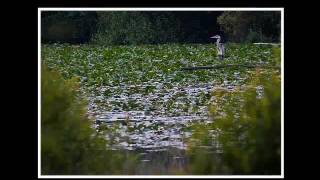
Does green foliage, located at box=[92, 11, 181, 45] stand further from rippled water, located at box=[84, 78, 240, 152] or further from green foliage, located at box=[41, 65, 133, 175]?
green foliage, located at box=[41, 65, 133, 175]

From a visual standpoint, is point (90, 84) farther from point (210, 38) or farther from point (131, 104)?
point (210, 38)

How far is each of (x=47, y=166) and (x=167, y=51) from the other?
4.26 meters

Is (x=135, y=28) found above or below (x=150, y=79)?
above

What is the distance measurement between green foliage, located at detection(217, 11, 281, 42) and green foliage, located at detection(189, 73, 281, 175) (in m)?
0.58

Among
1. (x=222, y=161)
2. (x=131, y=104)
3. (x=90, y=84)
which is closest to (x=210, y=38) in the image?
(x=131, y=104)

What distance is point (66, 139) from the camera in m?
7.10

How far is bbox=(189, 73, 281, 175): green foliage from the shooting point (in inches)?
267

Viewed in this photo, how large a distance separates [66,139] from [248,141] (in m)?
1.42

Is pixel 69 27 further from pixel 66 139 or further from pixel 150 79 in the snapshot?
pixel 150 79

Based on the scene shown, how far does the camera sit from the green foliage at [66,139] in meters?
6.95

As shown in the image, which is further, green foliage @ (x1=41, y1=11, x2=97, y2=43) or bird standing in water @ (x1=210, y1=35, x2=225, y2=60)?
bird standing in water @ (x1=210, y1=35, x2=225, y2=60)

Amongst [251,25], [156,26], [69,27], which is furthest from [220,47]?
[69,27]

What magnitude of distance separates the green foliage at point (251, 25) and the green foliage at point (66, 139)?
4.94ft

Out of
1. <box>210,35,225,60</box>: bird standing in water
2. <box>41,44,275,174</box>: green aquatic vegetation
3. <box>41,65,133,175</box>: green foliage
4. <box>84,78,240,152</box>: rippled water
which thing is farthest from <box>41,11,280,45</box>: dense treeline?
<box>41,65,133,175</box>: green foliage
